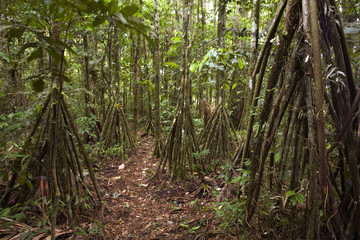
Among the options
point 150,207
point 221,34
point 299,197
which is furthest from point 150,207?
point 221,34

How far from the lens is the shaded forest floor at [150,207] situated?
9.17 feet

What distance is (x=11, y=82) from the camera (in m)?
5.24

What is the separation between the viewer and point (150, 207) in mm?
3588

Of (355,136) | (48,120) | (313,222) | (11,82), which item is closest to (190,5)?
(48,120)

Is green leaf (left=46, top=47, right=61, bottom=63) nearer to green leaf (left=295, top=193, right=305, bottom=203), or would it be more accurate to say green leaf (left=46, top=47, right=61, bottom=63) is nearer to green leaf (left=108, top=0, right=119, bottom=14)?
green leaf (left=108, top=0, right=119, bottom=14)

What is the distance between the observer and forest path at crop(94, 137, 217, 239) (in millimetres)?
2807

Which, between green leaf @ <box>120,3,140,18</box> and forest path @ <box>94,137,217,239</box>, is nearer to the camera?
green leaf @ <box>120,3,140,18</box>

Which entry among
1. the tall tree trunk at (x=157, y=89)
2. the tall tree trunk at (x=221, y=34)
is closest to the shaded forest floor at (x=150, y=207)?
the tall tree trunk at (x=157, y=89)

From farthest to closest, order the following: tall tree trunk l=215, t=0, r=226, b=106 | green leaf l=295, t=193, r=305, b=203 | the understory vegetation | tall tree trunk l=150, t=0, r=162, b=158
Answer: tall tree trunk l=150, t=0, r=162, b=158
tall tree trunk l=215, t=0, r=226, b=106
green leaf l=295, t=193, r=305, b=203
the understory vegetation

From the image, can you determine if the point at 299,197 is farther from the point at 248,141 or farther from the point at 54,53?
the point at 54,53

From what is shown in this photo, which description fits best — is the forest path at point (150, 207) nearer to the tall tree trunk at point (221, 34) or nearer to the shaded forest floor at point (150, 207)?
the shaded forest floor at point (150, 207)

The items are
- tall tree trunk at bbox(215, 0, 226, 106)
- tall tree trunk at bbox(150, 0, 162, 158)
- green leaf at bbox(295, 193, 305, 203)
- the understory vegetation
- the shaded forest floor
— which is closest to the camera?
the understory vegetation

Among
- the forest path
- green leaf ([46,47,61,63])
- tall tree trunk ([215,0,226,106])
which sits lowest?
the forest path

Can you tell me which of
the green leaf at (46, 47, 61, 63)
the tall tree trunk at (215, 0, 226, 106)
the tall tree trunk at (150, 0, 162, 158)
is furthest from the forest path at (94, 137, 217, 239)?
the green leaf at (46, 47, 61, 63)
